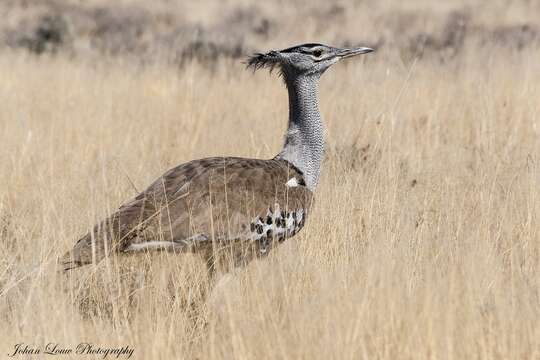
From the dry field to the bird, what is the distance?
11 centimetres

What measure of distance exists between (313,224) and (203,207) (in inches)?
34.1

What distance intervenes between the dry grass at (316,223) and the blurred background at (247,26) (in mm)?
4843

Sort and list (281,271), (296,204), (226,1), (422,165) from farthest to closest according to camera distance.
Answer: (226,1) < (422,165) < (296,204) < (281,271)

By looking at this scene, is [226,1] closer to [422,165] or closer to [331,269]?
[422,165]

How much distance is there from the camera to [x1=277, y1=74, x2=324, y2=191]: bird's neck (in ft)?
14.7

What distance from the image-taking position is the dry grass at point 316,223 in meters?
3.09

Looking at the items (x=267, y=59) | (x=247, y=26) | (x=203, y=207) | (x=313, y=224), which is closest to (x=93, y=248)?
(x=203, y=207)

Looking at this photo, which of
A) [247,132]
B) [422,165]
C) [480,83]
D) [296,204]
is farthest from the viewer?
[480,83]

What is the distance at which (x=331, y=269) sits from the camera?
3914mm

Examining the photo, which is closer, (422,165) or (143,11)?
(422,165)

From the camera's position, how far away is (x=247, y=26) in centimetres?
1975

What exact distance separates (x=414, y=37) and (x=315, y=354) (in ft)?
47.8

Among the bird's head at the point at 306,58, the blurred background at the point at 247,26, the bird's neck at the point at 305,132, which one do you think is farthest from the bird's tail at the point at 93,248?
the blurred background at the point at 247,26

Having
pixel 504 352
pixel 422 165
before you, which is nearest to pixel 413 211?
pixel 422 165
